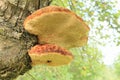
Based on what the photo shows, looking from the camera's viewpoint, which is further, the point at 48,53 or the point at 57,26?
the point at 57,26

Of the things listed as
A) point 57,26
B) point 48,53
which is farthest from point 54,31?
point 48,53

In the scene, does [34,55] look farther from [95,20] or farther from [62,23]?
[95,20]

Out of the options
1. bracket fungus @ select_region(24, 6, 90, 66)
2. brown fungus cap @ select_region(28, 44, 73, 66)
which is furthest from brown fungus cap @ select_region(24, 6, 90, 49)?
brown fungus cap @ select_region(28, 44, 73, 66)

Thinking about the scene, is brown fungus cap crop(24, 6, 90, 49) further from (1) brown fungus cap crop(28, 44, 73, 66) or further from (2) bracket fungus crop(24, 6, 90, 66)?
(1) brown fungus cap crop(28, 44, 73, 66)

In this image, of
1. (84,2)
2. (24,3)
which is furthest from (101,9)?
(24,3)

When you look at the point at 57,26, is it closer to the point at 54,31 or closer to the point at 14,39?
the point at 54,31
